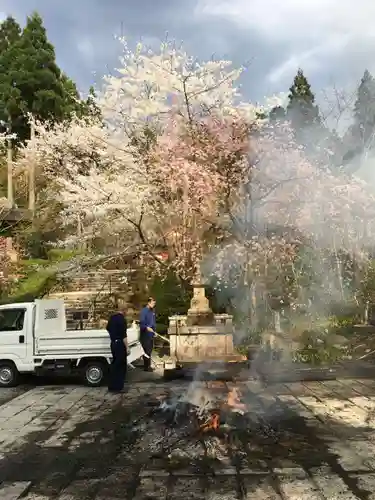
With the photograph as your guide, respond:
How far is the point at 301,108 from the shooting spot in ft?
56.0

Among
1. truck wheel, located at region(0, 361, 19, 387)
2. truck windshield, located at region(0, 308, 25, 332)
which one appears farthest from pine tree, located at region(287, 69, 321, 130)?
truck wheel, located at region(0, 361, 19, 387)

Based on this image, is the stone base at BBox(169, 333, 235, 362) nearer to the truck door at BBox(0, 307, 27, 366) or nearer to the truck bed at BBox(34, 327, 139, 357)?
the truck bed at BBox(34, 327, 139, 357)

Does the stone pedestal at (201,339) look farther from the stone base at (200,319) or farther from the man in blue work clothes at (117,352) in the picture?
the man in blue work clothes at (117,352)

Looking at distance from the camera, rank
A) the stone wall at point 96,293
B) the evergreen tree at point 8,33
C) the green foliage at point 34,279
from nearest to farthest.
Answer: the stone wall at point 96,293, the green foliage at point 34,279, the evergreen tree at point 8,33

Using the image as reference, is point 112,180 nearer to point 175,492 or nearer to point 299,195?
point 299,195

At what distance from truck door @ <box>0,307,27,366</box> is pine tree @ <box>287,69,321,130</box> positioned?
889 cm

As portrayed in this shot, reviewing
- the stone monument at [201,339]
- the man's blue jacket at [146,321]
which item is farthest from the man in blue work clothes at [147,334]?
the stone monument at [201,339]

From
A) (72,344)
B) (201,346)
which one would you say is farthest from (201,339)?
(72,344)

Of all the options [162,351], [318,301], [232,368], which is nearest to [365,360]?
[318,301]

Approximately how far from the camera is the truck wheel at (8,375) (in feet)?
34.9

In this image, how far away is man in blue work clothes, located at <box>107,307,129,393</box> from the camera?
973cm

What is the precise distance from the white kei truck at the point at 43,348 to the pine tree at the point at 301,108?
8382 mm

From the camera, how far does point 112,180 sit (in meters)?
17.4

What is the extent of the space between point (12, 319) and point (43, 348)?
0.97 meters
